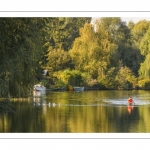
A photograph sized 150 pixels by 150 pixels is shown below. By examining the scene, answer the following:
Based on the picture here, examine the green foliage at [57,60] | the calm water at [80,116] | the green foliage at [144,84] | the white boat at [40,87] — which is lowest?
the calm water at [80,116]

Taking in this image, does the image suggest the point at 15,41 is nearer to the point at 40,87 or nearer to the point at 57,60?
the point at 57,60

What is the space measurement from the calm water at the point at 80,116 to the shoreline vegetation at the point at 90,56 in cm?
47

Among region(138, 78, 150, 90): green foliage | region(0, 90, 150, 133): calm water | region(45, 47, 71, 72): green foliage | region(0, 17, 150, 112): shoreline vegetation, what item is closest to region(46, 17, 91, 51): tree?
region(0, 17, 150, 112): shoreline vegetation

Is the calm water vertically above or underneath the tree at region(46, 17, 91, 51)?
underneath

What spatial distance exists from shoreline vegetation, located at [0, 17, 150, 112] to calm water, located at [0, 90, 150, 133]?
0.47 m

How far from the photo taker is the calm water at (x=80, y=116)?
1002 cm

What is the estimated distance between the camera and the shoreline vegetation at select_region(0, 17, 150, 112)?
41.3 ft

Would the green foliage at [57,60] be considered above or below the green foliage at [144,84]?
above

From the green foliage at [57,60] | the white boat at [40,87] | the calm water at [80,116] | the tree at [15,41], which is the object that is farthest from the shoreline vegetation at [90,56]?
the tree at [15,41]

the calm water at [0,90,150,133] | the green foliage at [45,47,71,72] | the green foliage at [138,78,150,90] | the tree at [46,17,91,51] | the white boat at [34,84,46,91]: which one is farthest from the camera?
the white boat at [34,84,46,91]

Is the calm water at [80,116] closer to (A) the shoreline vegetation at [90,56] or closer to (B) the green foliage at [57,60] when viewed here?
(A) the shoreline vegetation at [90,56]

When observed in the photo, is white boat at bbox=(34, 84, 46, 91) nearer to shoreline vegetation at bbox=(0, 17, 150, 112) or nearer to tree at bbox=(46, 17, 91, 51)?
shoreline vegetation at bbox=(0, 17, 150, 112)
